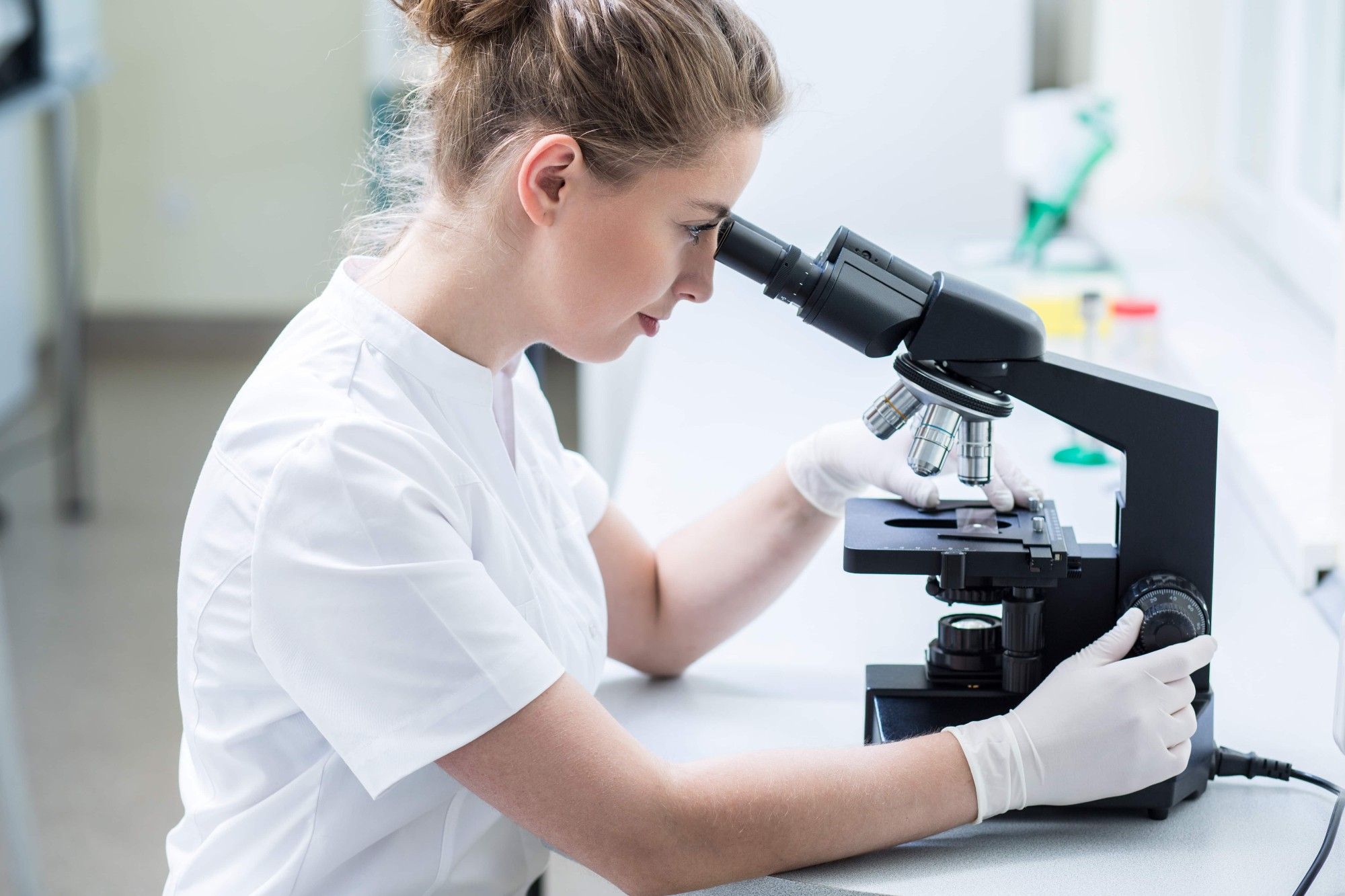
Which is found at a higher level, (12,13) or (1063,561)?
(12,13)

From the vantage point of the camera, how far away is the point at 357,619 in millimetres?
889

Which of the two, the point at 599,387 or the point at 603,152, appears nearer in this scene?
the point at 603,152

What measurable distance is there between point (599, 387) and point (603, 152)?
1505mm

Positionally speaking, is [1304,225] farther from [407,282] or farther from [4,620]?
[4,620]

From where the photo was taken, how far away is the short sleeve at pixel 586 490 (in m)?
1.34

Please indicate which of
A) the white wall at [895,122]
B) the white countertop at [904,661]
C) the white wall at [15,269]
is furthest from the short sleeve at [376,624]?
the white wall at [15,269]

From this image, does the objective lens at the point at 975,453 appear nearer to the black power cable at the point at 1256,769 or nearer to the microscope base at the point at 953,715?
the microscope base at the point at 953,715

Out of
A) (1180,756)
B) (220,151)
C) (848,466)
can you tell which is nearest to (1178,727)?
(1180,756)

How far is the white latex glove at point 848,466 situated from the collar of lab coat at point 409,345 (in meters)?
0.38

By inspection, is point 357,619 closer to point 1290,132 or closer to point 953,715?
point 953,715

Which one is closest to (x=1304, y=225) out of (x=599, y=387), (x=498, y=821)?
(x=599, y=387)

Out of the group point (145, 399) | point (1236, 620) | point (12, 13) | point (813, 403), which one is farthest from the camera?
point (145, 399)

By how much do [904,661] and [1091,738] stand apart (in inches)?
14.2

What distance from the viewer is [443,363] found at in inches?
40.9
